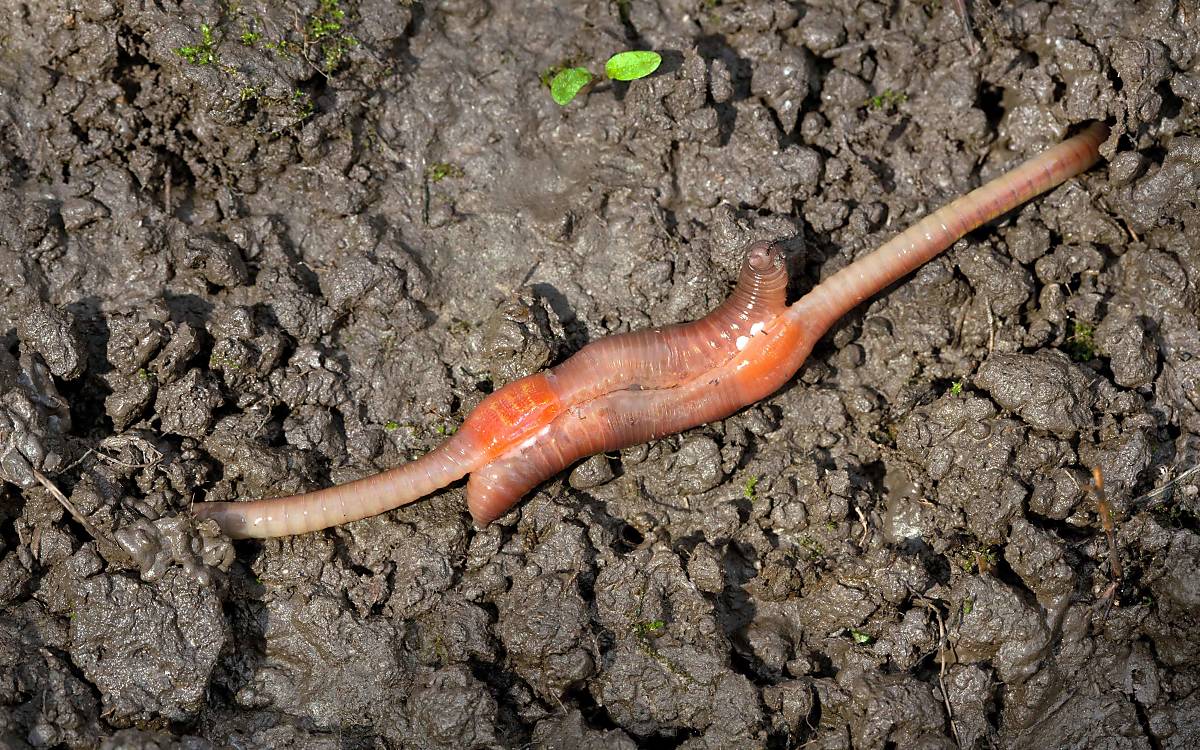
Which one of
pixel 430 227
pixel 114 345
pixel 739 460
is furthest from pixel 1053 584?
pixel 114 345

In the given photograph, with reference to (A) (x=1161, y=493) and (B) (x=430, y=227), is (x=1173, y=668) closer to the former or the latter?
(A) (x=1161, y=493)

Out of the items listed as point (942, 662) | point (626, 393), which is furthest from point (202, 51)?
point (942, 662)

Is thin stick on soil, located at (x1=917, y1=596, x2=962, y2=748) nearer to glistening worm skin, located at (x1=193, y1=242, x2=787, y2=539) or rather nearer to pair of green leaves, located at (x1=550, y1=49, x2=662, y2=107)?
glistening worm skin, located at (x1=193, y1=242, x2=787, y2=539)

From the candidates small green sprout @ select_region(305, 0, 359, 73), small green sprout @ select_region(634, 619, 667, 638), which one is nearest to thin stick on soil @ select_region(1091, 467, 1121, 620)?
small green sprout @ select_region(634, 619, 667, 638)

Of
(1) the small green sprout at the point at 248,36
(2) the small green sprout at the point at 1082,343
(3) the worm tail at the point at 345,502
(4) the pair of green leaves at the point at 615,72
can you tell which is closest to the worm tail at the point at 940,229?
(2) the small green sprout at the point at 1082,343

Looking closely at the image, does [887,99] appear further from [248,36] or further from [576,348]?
[248,36]

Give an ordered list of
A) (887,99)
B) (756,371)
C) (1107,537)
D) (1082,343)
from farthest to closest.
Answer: (887,99) → (1082,343) → (756,371) → (1107,537)

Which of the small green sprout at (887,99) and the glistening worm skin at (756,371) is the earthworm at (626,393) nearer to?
the glistening worm skin at (756,371)
